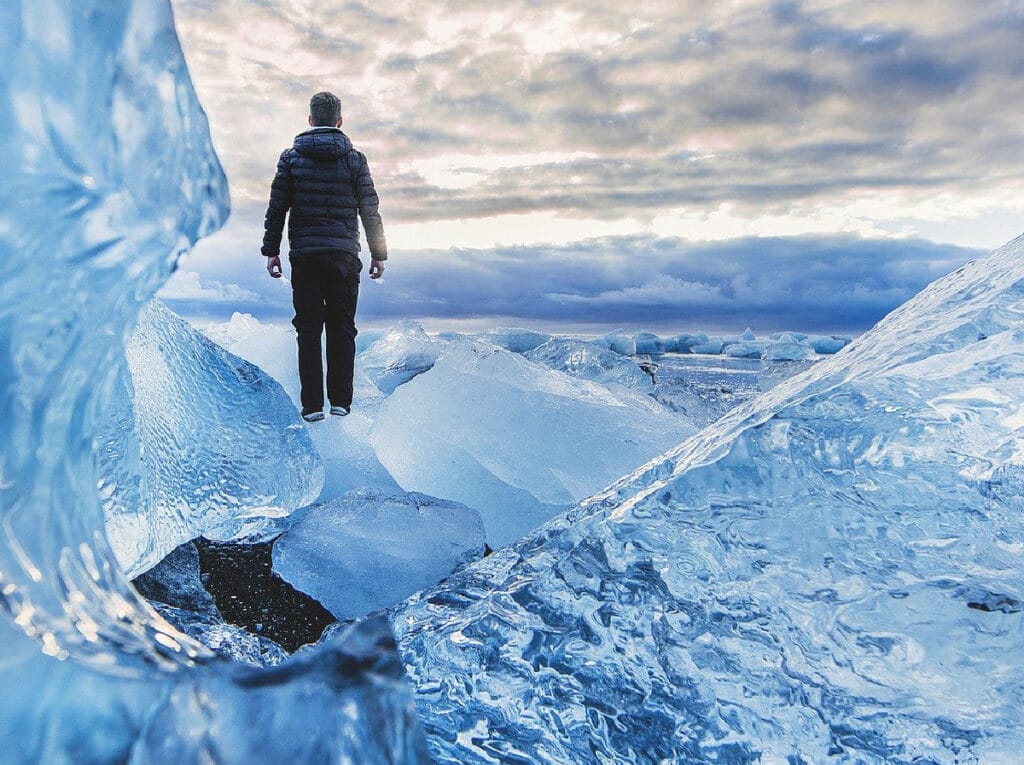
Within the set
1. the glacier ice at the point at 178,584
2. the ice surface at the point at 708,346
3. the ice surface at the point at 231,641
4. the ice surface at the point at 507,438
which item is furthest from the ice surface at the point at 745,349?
the ice surface at the point at 231,641

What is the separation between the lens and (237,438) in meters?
2.43

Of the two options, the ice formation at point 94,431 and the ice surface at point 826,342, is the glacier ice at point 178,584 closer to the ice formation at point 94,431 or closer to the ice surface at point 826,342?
the ice formation at point 94,431

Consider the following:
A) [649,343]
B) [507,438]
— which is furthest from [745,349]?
[507,438]

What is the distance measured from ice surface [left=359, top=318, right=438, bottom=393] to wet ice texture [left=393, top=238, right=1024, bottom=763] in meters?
4.16

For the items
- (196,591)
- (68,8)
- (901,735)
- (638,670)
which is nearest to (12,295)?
(68,8)

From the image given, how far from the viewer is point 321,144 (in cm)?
348

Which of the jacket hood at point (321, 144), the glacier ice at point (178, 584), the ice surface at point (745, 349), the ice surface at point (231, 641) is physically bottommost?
the glacier ice at point (178, 584)

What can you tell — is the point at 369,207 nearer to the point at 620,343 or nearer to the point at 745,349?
the point at 620,343

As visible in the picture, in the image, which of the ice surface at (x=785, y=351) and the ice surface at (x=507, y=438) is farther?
the ice surface at (x=785, y=351)

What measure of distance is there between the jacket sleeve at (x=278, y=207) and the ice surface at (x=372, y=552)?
197cm

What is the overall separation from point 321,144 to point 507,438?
2018mm

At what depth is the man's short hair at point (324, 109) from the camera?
11.7 feet

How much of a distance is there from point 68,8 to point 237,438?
1.90m

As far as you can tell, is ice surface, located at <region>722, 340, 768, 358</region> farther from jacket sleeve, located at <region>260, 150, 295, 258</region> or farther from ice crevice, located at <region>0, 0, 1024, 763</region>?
ice crevice, located at <region>0, 0, 1024, 763</region>
